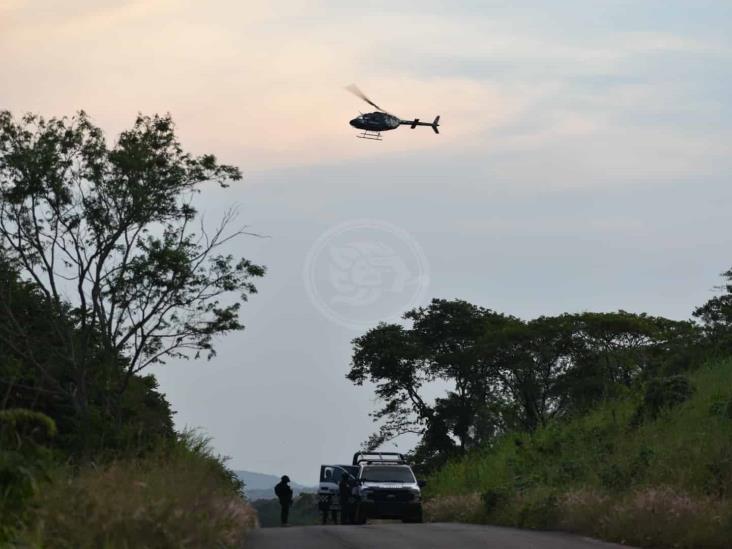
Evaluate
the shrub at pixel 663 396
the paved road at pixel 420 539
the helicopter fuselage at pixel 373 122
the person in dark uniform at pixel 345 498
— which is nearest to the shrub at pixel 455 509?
the person in dark uniform at pixel 345 498

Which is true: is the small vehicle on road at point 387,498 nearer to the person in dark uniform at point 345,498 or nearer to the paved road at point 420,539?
the person in dark uniform at point 345,498

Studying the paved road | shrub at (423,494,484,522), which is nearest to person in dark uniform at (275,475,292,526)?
shrub at (423,494,484,522)

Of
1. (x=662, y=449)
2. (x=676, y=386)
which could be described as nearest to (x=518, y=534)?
(x=662, y=449)

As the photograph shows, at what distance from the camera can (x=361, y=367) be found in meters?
74.0

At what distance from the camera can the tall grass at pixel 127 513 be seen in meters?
12.9

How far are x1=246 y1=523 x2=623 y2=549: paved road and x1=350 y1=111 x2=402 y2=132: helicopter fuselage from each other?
4095 centimetres

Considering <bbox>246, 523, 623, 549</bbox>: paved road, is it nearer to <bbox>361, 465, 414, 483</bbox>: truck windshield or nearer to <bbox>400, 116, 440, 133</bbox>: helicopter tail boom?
<bbox>361, 465, 414, 483</bbox>: truck windshield

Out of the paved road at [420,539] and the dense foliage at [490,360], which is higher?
the dense foliage at [490,360]

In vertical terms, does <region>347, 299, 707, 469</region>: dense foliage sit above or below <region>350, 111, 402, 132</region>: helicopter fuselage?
below

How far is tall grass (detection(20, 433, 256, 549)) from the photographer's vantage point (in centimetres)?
1291

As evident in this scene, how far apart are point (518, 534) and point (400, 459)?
1834cm

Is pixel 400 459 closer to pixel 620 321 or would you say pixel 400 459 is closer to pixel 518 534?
pixel 518 534

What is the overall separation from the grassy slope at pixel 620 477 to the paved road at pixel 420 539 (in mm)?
1083

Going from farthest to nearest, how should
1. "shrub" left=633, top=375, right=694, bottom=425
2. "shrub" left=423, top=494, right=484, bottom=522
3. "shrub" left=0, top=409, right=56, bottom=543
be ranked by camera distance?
"shrub" left=633, top=375, right=694, bottom=425 < "shrub" left=423, top=494, right=484, bottom=522 < "shrub" left=0, top=409, right=56, bottom=543
